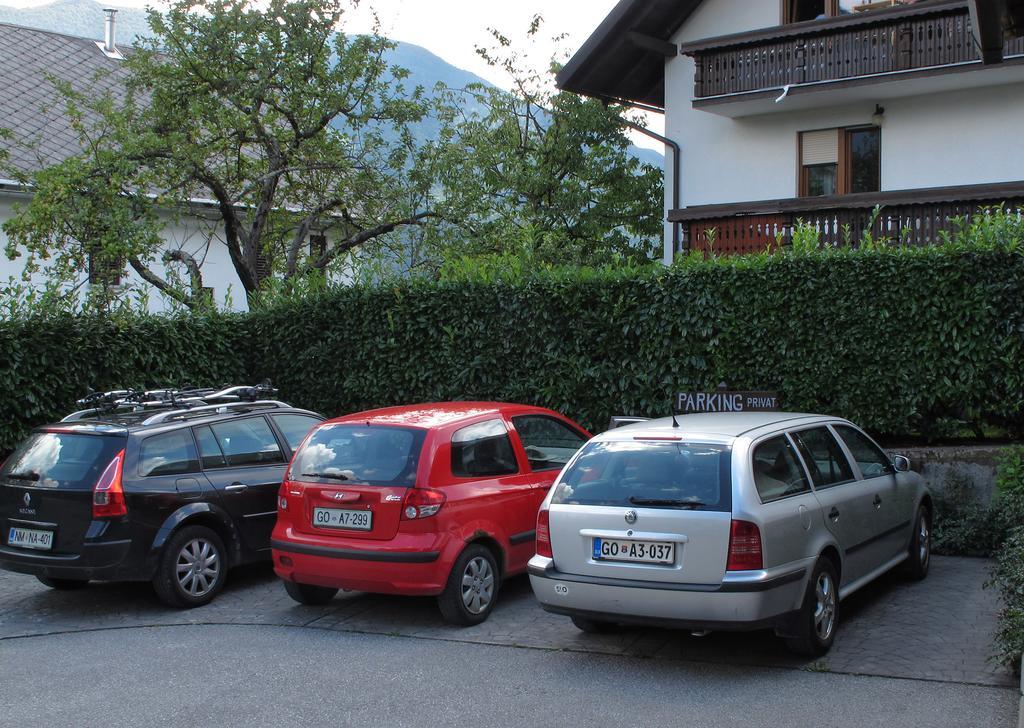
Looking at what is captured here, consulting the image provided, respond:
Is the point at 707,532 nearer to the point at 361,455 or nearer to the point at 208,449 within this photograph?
the point at 361,455

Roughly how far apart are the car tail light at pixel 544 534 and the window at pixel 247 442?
3.53m

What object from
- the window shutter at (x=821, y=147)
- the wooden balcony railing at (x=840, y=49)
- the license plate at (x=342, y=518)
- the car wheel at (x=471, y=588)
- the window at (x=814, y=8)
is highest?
the window at (x=814, y=8)

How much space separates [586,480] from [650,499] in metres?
0.54

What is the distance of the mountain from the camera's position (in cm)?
2433

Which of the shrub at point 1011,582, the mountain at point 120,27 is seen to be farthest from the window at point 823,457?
the mountain at point 120,27

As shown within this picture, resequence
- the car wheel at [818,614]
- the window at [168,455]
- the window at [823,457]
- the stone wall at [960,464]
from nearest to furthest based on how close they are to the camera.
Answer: the car wheel at [818,614] → the window at [823,457] → the window at [168,455] → the stone wall at [960,464]

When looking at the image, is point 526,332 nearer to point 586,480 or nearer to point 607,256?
point 586,480

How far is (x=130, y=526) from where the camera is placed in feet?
27.8

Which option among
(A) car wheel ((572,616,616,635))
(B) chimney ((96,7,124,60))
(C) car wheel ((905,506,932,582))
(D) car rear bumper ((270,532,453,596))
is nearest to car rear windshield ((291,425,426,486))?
(D) car rear bumper ((270,532,453,596))

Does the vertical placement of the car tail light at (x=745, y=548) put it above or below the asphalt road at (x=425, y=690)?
above

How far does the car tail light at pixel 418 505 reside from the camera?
779 centimetres

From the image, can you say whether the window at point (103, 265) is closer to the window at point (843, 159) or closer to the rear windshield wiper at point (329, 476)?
the rear windshield wiper at point (329, 476)

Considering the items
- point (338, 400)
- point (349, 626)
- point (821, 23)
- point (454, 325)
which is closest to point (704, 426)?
point (349, 626)

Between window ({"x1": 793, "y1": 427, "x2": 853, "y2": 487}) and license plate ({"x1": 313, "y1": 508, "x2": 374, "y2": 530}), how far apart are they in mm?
3184
